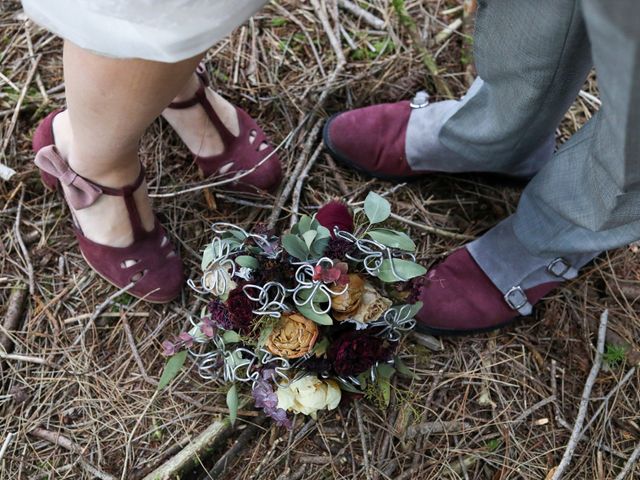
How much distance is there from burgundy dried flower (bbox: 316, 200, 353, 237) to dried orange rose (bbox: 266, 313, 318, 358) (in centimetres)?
18

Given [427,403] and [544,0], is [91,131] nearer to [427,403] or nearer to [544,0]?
[544,0]

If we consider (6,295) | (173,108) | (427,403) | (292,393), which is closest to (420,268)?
(292,393)

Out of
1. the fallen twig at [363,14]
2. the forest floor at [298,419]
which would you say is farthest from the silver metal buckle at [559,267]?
the fallen twig at [363,14]

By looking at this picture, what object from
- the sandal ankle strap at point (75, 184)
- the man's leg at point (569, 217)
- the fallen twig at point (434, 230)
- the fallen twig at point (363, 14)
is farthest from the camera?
the fallen twig at point (363, 14)

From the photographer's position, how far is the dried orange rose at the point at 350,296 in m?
0.94

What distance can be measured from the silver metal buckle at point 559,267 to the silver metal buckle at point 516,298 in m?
0.08

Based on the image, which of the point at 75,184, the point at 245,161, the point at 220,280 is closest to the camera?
the point at 220,280

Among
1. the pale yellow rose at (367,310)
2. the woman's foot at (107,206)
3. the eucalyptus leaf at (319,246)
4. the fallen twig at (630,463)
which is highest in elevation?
the woman's foot at (107,206)

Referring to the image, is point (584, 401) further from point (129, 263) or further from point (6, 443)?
point (6, 443)

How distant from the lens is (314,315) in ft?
3.07

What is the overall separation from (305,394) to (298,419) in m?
0.24

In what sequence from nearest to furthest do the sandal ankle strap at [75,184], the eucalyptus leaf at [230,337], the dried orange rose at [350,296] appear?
1. the dried orange rose at [350,296]
2. the eucalyptus leaf at [230,337]
3. the sandal ankle strap at [75,184]

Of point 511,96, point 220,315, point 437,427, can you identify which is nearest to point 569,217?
point 511,96

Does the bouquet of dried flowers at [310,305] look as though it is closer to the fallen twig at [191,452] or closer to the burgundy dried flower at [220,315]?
the burgundy dried flower at [220,315]
